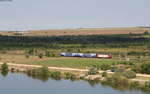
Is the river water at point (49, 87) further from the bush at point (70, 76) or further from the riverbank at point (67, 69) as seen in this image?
the riverbank at point (67, 69)

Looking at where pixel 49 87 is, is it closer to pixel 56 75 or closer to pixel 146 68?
pixel 56 75

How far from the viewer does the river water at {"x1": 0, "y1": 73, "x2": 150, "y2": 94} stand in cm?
4216

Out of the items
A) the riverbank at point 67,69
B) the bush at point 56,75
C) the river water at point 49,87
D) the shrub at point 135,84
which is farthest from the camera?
the bush at point 56,75

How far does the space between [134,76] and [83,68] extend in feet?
31.6

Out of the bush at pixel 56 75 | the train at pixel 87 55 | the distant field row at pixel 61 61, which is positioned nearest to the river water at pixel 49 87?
the bush at pixel 56 75

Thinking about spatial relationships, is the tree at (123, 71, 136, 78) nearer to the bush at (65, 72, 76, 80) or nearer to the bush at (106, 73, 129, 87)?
the bush at (106, 73, 129, 87)

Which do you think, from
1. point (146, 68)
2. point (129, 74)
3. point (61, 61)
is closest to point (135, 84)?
point (129, 74)

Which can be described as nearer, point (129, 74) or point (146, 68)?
point (129, 74)

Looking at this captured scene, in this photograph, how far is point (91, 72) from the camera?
166 feet

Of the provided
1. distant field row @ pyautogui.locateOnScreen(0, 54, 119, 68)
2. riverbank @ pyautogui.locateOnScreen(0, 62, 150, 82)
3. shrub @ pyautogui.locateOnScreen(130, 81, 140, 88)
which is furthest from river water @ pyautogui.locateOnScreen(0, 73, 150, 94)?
distant field row @ pyautogui.locateOnScreen(0, 54, 119, 68)

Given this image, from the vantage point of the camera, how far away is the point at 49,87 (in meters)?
45.4

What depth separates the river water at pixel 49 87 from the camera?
42.2 m

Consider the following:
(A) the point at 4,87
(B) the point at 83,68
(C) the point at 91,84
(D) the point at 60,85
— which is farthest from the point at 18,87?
(B) the point at 83,68

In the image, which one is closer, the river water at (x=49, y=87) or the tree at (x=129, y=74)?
the river water at (x=49, y=87)
